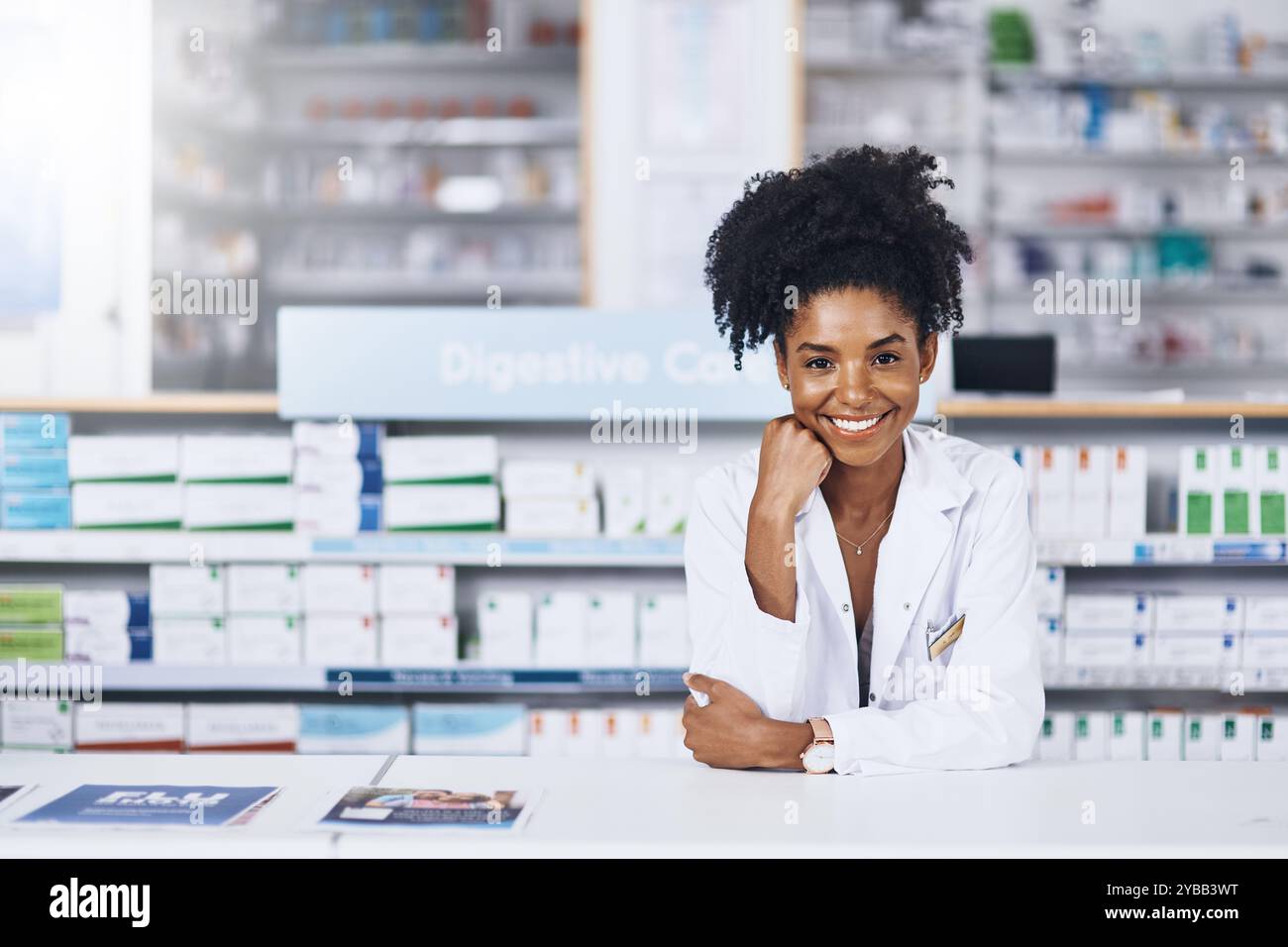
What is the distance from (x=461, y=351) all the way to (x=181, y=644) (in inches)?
38.9

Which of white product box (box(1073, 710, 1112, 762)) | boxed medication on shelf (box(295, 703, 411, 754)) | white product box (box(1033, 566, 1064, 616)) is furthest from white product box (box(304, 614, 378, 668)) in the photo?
white product box (box(1073, 710, 1112, 762))

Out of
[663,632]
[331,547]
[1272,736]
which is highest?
[331,547]

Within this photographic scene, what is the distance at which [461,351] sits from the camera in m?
2.69

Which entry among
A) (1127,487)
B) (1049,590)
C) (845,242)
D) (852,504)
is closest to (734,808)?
(852,504)

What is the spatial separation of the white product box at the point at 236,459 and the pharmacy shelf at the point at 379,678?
18.0 inches

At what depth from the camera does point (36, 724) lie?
2822 millimetres

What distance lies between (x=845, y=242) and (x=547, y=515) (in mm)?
1241

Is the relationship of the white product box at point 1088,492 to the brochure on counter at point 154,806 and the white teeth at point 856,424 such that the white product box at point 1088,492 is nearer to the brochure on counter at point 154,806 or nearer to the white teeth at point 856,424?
the white teeth at point 856,424

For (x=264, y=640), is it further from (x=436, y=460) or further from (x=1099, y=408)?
(x=1099, y=408)

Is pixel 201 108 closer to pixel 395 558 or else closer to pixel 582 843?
pixel 395 558

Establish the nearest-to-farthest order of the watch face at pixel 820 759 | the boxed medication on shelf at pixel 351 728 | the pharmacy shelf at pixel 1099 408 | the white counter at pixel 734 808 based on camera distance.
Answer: the white counter at pixel 734 808 → the watch face at pixel 820 759 → the pharmacy shelf at pixel 1099 408 → the boxed medication on shelf at pixel 351 728

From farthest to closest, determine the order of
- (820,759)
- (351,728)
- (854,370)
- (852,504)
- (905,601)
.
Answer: (351,728)
(852,504)
(905,601)
(854,370)
(820,759)

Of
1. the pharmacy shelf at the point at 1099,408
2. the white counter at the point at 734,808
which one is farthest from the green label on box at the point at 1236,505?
the white counter at the point at 734,808

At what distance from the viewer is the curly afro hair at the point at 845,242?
1.75 metres
